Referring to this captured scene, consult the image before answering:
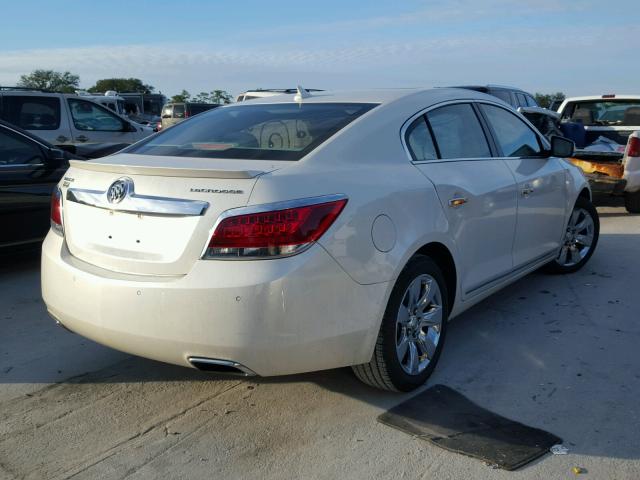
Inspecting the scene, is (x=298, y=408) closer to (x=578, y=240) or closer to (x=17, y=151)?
(x=578, y=240)

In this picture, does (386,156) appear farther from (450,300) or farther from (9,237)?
(9,237)

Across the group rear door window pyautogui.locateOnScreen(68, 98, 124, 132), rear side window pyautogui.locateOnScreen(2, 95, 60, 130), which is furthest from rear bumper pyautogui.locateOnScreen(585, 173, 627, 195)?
rear side window pyautogui.locateOnScreen(2, 95, 60, 130)

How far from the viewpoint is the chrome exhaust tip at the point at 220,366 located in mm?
2879

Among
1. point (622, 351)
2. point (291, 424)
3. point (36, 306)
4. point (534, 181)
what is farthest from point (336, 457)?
point (36, 306)

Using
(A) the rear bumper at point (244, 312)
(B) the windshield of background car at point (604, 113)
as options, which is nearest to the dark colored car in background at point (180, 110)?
(B) the windshield of background car at point (604, 113)

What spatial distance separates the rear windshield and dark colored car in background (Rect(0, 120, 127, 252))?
2484mm

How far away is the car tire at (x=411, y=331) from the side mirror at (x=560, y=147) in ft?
6.76

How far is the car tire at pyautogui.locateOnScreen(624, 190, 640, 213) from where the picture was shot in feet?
30.4

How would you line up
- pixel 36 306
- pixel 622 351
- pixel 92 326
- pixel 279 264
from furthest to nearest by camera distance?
pixel 36 306, pixel 622 351, pixel 92 326, pixel 279 264

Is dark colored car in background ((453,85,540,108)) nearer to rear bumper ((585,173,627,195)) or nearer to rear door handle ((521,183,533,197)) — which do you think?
rear bumper ((585,173,627,195))

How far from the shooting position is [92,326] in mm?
3078

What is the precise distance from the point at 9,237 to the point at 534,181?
176 inches

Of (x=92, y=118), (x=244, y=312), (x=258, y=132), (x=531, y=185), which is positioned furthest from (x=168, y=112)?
(x=244, y=312)

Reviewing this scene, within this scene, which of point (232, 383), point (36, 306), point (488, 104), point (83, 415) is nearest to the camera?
point (83, 415)
